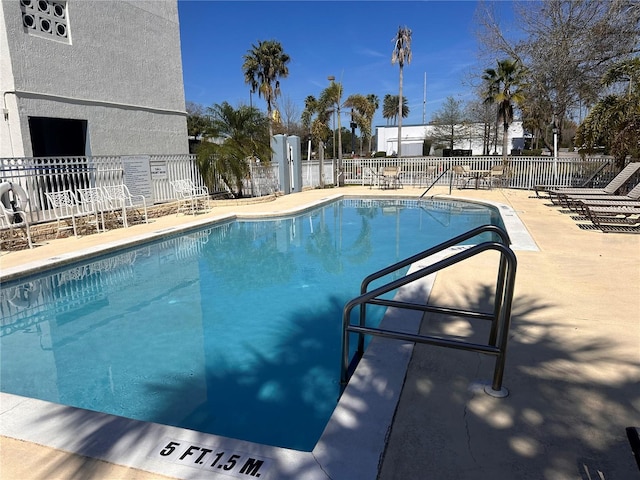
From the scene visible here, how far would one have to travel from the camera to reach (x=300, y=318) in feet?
17.2

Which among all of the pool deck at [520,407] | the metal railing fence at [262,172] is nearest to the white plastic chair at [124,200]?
the metal railing fence at [262,172]

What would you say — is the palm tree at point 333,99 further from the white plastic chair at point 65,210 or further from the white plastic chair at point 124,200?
the white plastic chair at point 65,210

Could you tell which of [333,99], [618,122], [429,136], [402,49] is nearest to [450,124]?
[429,136]

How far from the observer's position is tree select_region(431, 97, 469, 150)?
1677 inches

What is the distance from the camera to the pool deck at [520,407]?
2.10 meters

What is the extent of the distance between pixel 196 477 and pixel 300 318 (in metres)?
3.23

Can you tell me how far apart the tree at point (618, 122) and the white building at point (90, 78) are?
50.5 feet

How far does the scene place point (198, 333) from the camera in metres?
4.89

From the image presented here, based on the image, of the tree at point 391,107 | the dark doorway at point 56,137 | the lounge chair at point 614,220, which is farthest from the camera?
the tree at point 391,107

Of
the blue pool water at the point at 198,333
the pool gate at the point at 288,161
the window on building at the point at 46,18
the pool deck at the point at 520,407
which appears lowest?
the blue pool water at the point at 198,333

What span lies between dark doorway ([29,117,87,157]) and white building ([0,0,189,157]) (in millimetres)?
35

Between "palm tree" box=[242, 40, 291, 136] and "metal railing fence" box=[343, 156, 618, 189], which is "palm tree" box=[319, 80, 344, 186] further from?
"palm tree" box=[242, 40, 291, 136]

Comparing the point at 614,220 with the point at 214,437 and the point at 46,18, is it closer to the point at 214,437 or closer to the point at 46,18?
the point at 214,437

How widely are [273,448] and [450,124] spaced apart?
149 feet
